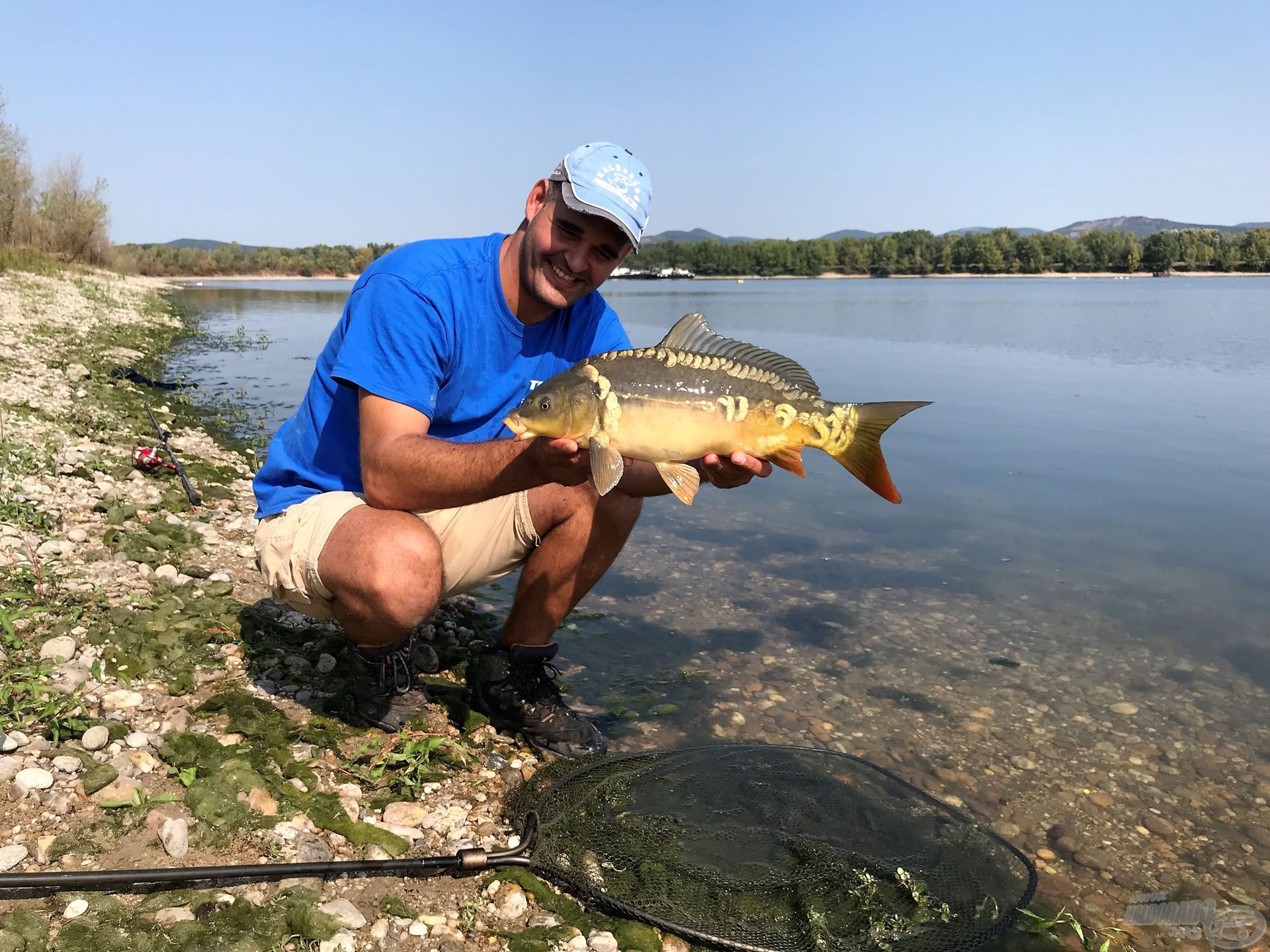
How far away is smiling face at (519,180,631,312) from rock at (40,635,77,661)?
235cm

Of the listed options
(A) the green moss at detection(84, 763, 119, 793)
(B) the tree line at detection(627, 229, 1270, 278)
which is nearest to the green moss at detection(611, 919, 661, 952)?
(A) the green moss at detection(84, 763, 119, 793)

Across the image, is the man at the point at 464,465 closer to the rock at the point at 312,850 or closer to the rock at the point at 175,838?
the rock at the point at 312,850

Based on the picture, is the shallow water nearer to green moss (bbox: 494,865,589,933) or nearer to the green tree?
green moss (bbox: 494,865,589,933)

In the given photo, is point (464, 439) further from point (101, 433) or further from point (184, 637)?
point (101, 433)

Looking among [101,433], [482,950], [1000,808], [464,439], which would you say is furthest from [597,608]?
[101,433]

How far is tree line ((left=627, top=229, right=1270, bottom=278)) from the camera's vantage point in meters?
93.1

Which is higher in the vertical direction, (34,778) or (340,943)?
(34,778)

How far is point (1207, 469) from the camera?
9141 millimetres

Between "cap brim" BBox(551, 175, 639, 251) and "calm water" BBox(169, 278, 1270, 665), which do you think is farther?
"calm water" BBox(169, 278, 1270, 665)

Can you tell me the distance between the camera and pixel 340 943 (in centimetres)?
234

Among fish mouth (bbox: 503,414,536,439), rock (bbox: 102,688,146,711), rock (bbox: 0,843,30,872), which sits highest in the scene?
fish mouth (bbox: 503,414,536,439)

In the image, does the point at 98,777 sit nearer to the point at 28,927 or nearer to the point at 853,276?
the point at 28,927

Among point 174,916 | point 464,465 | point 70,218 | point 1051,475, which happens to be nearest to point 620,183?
point 464,465

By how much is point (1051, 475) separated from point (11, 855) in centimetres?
911
